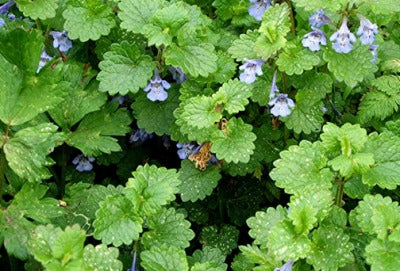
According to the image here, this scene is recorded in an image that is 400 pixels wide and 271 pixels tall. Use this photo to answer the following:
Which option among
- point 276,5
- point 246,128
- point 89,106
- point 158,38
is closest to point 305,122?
point 246,128

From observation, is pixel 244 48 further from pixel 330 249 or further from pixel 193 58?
pixel 330 249

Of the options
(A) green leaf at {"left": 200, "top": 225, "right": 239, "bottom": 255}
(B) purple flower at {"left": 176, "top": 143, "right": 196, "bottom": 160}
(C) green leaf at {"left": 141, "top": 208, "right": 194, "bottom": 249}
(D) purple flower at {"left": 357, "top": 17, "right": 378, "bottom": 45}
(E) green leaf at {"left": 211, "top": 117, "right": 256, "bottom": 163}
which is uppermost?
(D) purple flower at {"left": 357, "top": 17, "right": 378, "bottom": 45}

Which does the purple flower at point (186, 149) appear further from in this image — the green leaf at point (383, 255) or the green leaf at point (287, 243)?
the green leaf at point (383, 255)

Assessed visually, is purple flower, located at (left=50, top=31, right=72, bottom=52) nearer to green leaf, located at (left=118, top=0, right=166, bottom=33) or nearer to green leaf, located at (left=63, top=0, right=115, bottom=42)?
green leaf, located at (left=63, top=0, right=115, bottom=42)

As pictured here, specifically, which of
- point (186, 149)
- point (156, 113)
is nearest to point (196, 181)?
point (186, 149)

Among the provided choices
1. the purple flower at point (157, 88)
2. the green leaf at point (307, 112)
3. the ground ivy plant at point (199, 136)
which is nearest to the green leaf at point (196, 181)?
the ground ivy plant at point (199, 136)

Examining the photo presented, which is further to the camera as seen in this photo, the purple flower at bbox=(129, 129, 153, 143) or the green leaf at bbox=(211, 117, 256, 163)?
the purple flower at bbox=(129, 129, 153, 143)

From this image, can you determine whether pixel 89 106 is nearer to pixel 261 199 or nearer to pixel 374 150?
pixel 261 199

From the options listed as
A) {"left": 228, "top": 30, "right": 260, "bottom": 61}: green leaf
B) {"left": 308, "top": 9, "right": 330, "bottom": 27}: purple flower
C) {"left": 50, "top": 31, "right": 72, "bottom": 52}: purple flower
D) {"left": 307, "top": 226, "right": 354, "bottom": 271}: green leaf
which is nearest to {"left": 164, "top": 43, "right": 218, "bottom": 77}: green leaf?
{"left": 228, "top": 30, "right": 260, "bottom": 61}: green leaf
